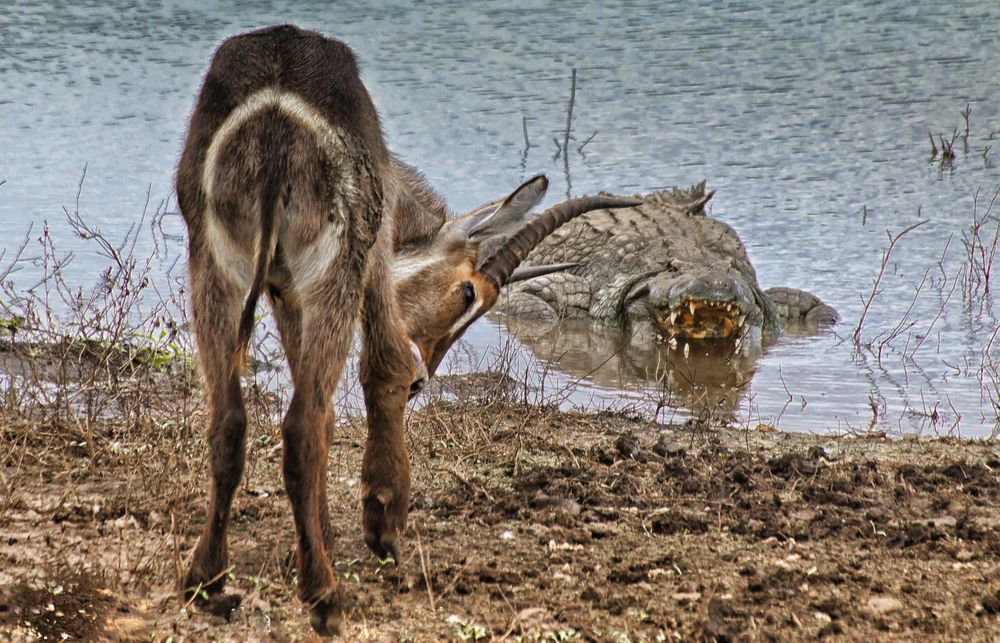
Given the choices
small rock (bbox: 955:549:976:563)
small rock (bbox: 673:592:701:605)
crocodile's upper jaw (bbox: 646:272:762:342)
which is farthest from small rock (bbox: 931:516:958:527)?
crocodile's upper jaw (bbox: 646:272:762:342)

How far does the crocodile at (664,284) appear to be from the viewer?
11.2 metres

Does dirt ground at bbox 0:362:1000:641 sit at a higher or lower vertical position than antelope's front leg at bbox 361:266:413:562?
lower

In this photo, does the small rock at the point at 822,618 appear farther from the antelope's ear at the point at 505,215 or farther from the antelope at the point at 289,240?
the antelope's ear at the point at 505,215

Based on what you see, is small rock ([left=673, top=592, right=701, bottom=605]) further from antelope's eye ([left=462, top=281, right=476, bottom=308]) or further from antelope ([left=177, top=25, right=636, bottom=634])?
antelope's eye ([left=462, top=281, right=476, bottom=308])

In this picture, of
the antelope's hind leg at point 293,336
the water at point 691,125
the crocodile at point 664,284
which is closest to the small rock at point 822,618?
the antelope's hind leg at point 293,336

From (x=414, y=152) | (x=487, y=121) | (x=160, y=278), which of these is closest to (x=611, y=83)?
(x=487, y=121)

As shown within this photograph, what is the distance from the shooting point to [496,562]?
4789 mm

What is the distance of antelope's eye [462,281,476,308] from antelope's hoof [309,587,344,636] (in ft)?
5.68

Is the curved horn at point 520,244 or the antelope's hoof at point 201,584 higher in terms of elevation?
the curved horn at point 520,244

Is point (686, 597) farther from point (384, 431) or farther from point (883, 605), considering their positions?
point (384, 431)

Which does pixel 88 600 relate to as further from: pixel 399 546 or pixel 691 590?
pixel 691 590

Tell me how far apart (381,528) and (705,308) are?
680 centimetres

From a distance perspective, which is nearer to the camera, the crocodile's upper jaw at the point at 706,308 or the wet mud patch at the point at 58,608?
the wet mud patch at the point at 58,608

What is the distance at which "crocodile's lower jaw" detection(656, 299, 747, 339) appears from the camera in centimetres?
1106
